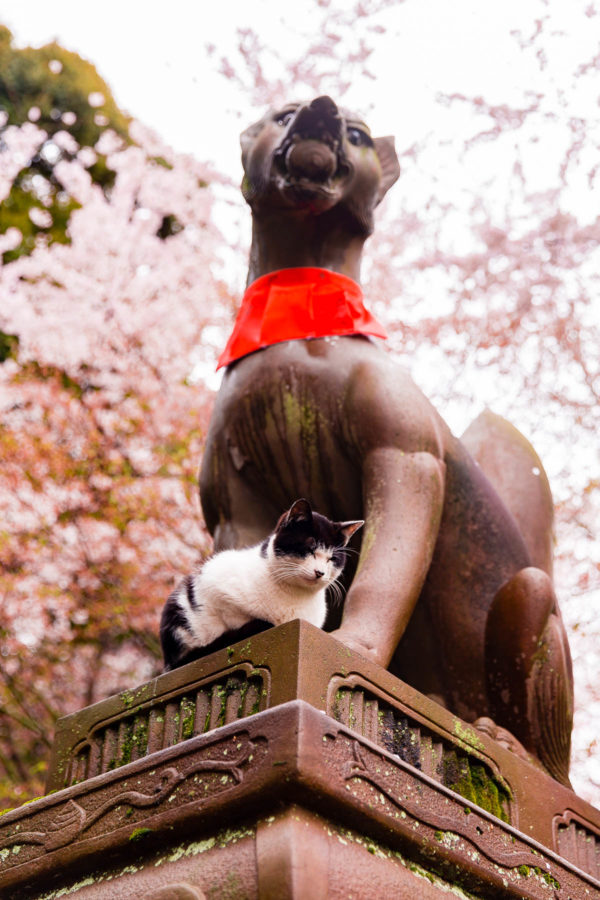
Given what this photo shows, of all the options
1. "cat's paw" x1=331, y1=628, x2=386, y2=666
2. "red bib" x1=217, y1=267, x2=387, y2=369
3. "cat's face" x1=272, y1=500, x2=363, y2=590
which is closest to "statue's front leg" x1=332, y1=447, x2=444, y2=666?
"cat's paw" x1=331, y1=628, x2=386, y2=666

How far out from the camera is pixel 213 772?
191 centimetres

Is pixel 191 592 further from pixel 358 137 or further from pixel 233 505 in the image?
pixel 358 137

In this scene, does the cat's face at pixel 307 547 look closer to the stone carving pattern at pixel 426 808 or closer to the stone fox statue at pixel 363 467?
the stone fox statue at pixel 363 467

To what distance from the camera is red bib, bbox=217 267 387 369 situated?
3324mm

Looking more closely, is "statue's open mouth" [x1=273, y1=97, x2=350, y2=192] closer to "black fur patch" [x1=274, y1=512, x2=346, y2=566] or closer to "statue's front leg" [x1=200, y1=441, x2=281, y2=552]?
"statue's front leg" [x1=200, y1=441, x2=281, y2=552]

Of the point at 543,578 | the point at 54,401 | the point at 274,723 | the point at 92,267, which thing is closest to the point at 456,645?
the point at 543,578

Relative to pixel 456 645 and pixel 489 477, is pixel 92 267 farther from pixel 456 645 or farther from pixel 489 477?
pixel 456 645

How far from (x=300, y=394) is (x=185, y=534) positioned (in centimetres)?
573

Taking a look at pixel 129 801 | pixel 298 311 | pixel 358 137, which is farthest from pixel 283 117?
pixel 129 801

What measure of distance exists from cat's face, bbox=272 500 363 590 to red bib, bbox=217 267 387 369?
0.85m

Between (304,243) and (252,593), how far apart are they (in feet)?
5.00

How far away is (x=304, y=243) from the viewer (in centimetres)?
352

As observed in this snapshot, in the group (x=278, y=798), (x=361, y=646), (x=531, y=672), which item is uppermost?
(x=531, y=672)

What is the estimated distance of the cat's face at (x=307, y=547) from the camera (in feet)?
8.54
